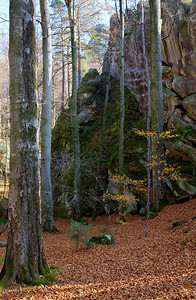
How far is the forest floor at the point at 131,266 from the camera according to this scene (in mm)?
3254

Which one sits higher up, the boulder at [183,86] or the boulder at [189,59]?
the boulder at [189,59]

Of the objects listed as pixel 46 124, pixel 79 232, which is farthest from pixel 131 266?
pixel 46 124

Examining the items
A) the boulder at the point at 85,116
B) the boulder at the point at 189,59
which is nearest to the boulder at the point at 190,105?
the boulder at the point at 189,59

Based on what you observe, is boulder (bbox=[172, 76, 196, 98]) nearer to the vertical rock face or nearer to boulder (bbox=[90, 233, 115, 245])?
the vertical rock face

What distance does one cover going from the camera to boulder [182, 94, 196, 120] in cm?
1013

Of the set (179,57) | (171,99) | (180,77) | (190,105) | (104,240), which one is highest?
(179,57)

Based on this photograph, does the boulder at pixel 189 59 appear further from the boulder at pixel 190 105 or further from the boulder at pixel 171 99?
the boulder at pixel 190 105

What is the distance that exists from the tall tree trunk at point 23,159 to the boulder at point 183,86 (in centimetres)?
846

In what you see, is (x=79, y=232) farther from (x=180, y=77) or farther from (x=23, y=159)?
(x=180, y=77)

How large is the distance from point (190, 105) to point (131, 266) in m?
7.84

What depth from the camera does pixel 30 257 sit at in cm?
360

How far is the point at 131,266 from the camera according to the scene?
4.72 meters

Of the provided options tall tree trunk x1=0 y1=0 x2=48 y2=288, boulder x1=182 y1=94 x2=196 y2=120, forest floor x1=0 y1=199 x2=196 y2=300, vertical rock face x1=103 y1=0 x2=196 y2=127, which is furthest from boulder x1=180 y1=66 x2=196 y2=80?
tall tree trunk x1=0 y1=0 x2=48 y2=288

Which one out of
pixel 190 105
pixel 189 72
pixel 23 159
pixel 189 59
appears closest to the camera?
pixel 23 159
